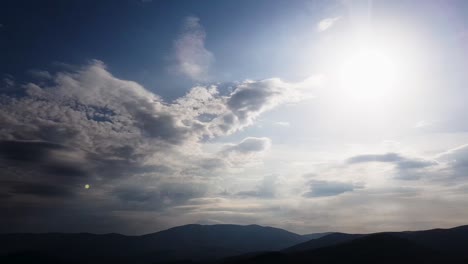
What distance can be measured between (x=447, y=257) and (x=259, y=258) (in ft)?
234

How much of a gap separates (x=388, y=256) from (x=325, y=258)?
24158 millimetres

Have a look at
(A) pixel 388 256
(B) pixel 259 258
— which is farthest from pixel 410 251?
(B) pixel 259 258

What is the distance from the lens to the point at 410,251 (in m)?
136

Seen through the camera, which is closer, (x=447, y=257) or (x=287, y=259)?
(x=447, y=257)

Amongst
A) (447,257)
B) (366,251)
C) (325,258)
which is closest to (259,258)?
(325,258)

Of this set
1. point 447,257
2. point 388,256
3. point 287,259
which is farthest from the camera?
point 287,259

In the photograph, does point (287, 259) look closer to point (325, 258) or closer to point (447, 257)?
point (325, 258)

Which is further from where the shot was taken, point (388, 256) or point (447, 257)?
point (388, 256)

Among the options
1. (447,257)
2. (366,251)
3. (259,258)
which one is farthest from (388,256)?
(259,258)

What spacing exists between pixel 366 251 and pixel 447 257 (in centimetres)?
2850

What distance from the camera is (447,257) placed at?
399 feet

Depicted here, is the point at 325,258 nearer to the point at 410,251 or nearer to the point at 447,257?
the point at 410,251

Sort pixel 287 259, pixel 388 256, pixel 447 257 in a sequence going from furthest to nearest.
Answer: pixel 287 259 → pixel 388 256 → pixel 447 257

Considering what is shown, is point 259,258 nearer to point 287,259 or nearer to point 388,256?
point 287,259
